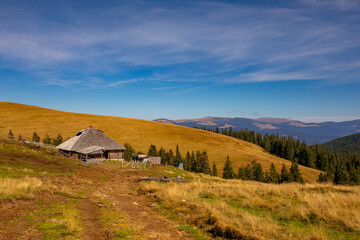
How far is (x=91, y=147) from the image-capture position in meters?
49.2

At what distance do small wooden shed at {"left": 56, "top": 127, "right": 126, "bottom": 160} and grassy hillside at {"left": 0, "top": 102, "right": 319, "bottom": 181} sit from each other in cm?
3408

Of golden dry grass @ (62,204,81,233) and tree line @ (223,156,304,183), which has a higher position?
golden dry grass @ (62,204,81,233)

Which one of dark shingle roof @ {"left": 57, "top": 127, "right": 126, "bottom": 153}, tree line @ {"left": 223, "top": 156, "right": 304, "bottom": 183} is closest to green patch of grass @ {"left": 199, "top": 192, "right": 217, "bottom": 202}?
dark shingle roof @ {"left": 57, "top": 127, "right": 126, "bottom": 153}

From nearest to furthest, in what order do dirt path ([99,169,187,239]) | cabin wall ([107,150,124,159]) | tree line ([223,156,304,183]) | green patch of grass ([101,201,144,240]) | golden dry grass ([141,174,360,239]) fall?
green patch of grass ([101,201,144,240]), golden dry grass ([141,174,360,239]), dirt path ([99,169,187,239]), cabin wall ([107,150,124,159]), tree line ([223,156,304,183])

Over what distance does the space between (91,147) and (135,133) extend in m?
57.0

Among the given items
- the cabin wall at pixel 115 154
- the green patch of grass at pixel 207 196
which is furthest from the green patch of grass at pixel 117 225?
the cabin wall at pixel 115 154

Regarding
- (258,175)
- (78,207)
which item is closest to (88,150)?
(78,207)

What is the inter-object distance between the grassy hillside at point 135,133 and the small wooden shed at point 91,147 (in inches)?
1342

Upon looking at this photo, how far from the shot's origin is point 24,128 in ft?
309

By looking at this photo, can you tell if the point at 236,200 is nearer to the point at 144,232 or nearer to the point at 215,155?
the point at 144,232

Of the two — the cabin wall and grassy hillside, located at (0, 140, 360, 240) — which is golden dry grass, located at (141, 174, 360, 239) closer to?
grassy hillside, located at (0, 140, 360, 240)

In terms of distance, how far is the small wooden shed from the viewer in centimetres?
4731

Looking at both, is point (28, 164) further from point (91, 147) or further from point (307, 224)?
point (307, 224)

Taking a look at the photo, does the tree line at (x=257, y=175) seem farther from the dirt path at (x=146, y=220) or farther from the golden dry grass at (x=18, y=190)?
the golden dry grass at (x=18, y=190)
